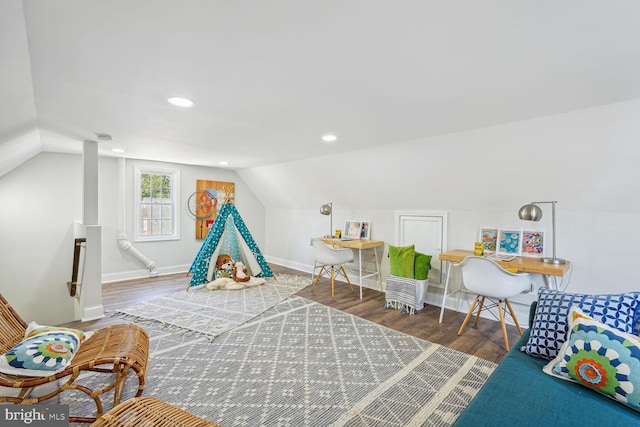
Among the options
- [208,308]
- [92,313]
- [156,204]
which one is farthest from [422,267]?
[156,204]

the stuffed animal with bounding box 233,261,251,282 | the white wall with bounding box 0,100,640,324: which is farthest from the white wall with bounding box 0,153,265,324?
the stuffed animal with bounding box 233,261,251,282

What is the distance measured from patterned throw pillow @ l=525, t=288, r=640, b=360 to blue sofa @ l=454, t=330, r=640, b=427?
22 cm

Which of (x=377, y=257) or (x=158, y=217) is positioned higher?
(x=158, y=217)

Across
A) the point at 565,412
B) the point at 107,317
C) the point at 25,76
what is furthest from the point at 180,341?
the point at 565,412

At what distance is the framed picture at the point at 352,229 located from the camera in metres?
5.04

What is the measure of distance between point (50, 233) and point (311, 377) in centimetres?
457

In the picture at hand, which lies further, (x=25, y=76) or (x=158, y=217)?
(x=158, y=217)

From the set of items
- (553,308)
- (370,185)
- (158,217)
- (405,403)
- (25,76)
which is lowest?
(405,403)

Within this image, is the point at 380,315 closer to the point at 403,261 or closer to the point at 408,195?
the point at 403,261

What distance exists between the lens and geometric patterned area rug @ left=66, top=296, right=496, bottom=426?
1898 mm

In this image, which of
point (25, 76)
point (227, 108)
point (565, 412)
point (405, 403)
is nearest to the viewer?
point (565, 412)

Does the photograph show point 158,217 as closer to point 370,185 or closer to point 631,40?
point 370,185

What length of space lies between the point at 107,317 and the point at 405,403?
3310 mm

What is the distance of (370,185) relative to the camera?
4375 millimetres
